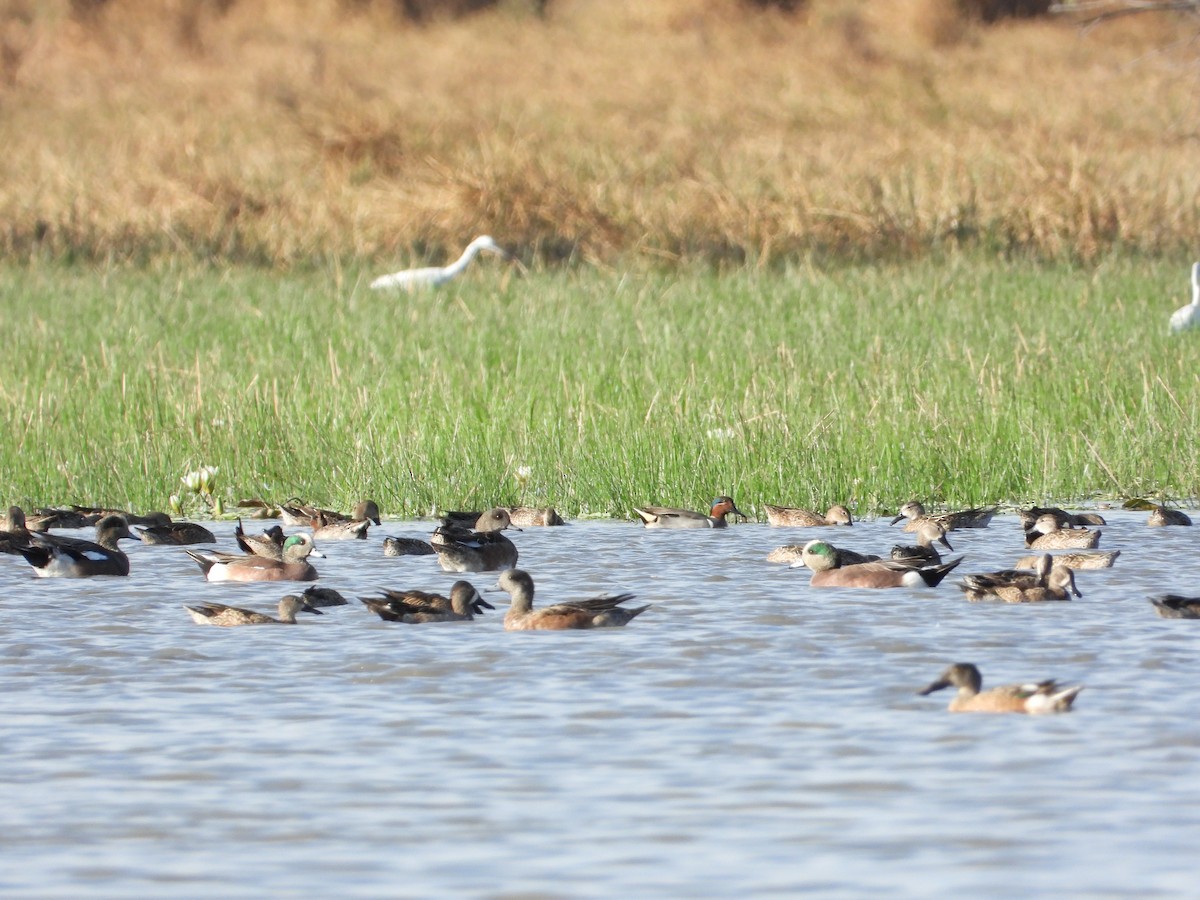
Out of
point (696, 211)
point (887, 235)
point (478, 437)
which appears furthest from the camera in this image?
point (696, 211)

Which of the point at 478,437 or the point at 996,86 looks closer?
the point at 478,437

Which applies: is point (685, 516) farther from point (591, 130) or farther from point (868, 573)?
point (591, 130)

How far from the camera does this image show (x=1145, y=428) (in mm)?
12992

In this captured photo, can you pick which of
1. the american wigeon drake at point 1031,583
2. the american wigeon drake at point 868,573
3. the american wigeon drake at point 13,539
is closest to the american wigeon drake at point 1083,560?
the american wigeon drake at point 868,573

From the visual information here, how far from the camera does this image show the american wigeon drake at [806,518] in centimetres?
1129

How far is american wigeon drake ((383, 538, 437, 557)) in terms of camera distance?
1043 cm

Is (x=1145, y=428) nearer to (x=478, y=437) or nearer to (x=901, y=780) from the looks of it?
(x=478, y=437)

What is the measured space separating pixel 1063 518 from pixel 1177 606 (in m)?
2.65

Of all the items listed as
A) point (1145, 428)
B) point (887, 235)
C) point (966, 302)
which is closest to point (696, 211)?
point (887, 235)

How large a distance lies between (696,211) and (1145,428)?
1436cm

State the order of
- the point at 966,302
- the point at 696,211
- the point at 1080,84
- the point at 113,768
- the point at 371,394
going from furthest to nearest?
the point at 1080,84, the point at 696,211, the point at 966,302, the point at 371,394, the point at 113,768

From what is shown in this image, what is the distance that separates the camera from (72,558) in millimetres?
9453

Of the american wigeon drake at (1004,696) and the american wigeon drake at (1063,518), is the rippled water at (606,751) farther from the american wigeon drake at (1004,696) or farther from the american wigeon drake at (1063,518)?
the american wigeon drake at (1063,518)

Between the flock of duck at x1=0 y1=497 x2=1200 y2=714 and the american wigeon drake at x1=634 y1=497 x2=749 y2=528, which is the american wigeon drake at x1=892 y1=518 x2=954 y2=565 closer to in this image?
the flock of duck at x1=0 y1=497 x2=1200 y2=714
